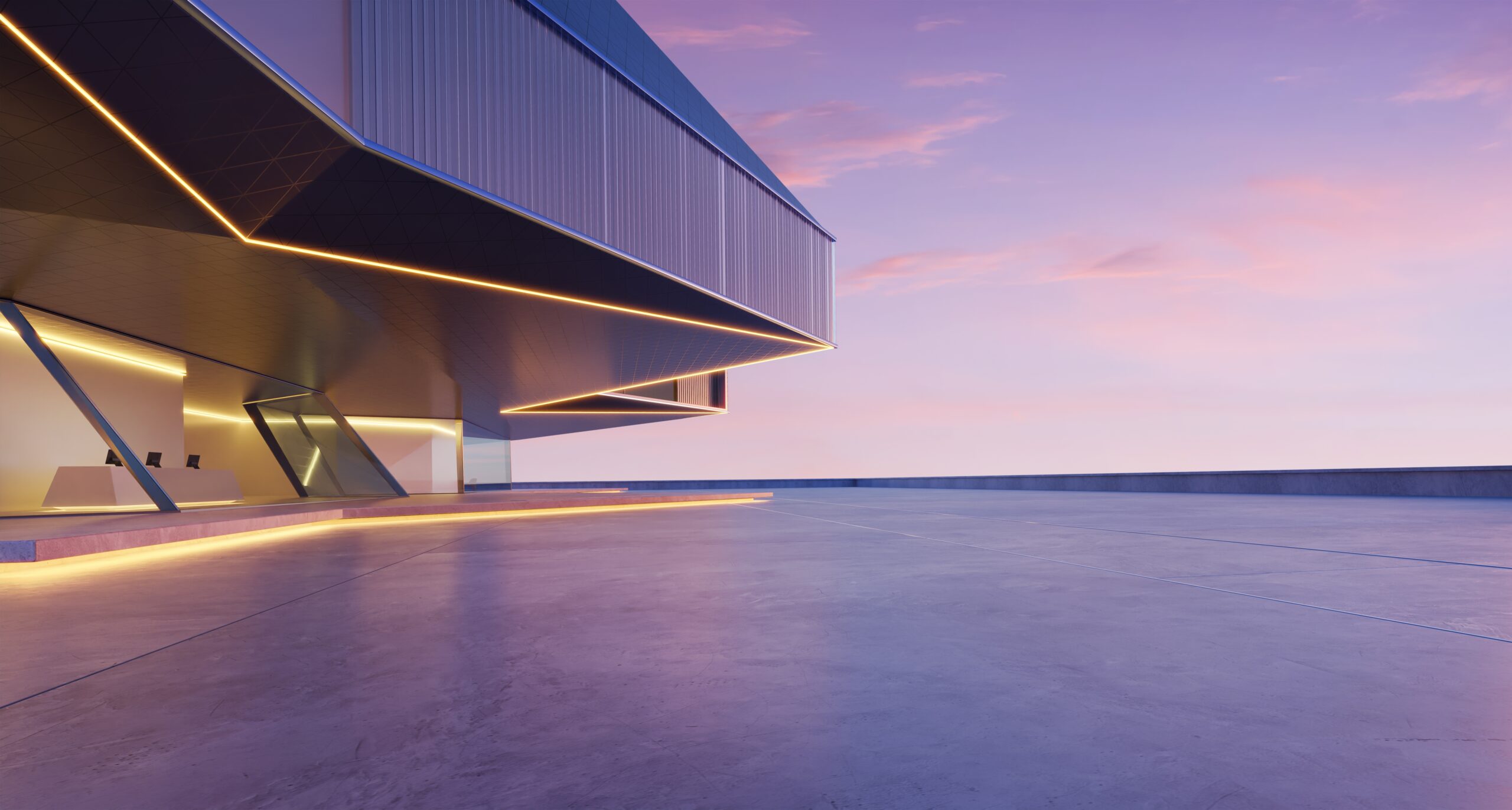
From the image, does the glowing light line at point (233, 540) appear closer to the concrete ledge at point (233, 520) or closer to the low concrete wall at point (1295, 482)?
the concrete ledge at point (233, 520)

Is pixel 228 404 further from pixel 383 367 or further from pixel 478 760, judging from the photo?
pixel 478 760

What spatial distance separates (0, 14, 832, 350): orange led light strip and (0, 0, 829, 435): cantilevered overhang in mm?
31

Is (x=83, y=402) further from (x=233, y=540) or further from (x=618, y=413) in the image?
(x=618, y=413)

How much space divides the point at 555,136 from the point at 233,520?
26.4 ft

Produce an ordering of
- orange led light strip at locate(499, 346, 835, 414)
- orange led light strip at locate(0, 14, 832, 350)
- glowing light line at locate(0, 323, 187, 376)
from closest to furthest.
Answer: orange led light strip at locate(0, 14, 832, 350) < glowing light line at locate(0, 323, 187, 376) < orange led light strip at locate(499, 346, 835, 414)

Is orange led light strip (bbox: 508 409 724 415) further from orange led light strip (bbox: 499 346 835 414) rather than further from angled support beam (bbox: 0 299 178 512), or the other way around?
angled support beam (bbox: 0 299 178 512)

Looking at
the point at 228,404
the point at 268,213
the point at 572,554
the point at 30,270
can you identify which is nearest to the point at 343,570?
the point at 572,554

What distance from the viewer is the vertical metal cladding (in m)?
11.6

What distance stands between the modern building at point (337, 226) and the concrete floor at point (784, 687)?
542 cm

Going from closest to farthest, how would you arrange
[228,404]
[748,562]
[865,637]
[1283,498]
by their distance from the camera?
[865,637] < [748,562] < [1283,498] < [228,404]

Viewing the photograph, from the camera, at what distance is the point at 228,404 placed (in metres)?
27.7

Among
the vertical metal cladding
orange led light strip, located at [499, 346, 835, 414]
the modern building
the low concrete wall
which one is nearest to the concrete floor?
the modern building

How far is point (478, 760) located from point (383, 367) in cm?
2368

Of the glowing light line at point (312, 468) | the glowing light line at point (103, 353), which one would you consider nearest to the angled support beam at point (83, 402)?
the glowing light line at point (103, 353)
